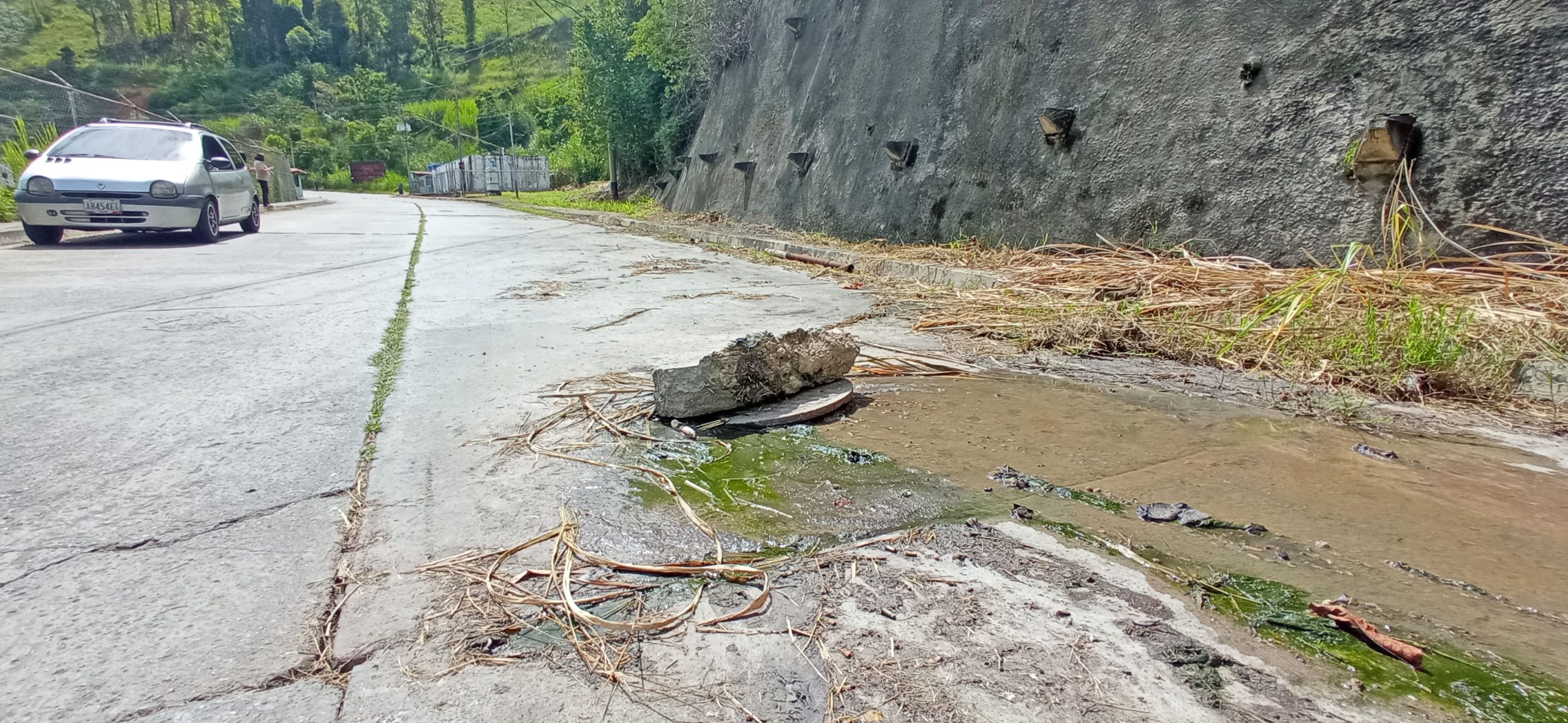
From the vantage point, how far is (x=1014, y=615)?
150 cm

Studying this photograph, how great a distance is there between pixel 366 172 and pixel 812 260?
186ft

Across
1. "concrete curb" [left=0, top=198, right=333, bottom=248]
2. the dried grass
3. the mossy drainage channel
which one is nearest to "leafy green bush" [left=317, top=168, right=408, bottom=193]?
"concrete curb" [left=0, top=198, right=333, bottom=248]

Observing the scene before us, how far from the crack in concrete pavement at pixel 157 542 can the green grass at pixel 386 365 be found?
0.35 metres

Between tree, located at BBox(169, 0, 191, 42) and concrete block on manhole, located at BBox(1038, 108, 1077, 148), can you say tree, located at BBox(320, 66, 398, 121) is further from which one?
concrete block on manhole, located at BBox(1038, 108, 1077, 148)

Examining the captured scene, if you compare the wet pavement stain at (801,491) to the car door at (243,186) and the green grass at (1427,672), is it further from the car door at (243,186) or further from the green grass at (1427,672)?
the car door at (243,186)

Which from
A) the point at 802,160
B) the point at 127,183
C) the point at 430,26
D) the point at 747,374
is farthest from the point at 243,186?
the point at 430,26

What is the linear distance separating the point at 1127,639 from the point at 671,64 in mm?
18472

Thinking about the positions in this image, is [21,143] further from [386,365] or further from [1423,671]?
[1423,671]

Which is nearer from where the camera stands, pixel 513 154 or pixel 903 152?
pixel 903 152

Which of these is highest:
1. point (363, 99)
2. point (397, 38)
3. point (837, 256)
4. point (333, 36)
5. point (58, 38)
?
point (397, 38)

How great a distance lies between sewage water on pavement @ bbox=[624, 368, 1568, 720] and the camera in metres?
1.55

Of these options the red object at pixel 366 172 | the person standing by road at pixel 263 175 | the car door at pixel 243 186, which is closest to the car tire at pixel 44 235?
the car door at pixel 243 186

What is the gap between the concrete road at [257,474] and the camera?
1318mm

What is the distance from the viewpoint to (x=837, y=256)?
27.0 ft
